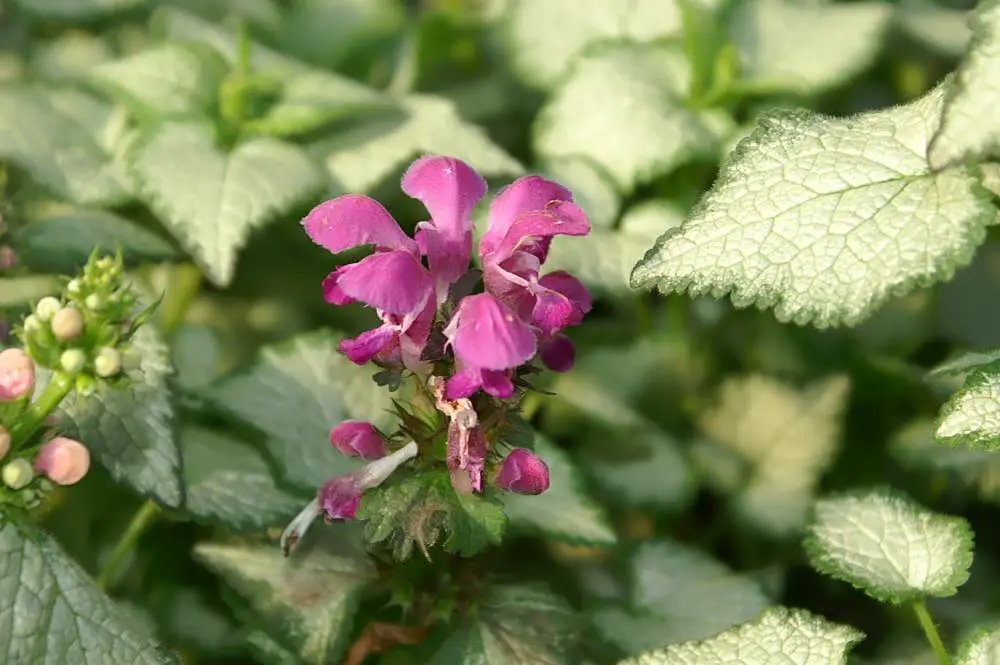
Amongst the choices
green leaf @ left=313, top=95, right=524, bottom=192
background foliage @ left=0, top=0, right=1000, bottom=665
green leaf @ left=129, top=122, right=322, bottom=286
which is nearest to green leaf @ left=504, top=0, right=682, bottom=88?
background foliage @ left=0, top=0, right=1000, bottom=665

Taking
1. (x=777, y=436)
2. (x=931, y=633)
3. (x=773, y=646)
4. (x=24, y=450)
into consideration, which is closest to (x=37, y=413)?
(x=24, y=450)

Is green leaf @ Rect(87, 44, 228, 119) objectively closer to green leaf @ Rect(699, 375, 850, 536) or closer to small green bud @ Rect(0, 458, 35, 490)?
small green bud @ Rect(0, 458, 35, 490)

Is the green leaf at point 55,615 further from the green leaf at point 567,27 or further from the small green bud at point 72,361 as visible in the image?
the green leaf at point 567,27

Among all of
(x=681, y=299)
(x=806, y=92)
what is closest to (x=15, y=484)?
(x=681, y=299)

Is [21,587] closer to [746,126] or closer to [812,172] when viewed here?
[812,172]

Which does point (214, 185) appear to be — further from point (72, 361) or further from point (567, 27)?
point (567, 27)

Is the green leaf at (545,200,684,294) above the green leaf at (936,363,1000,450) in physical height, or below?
below
